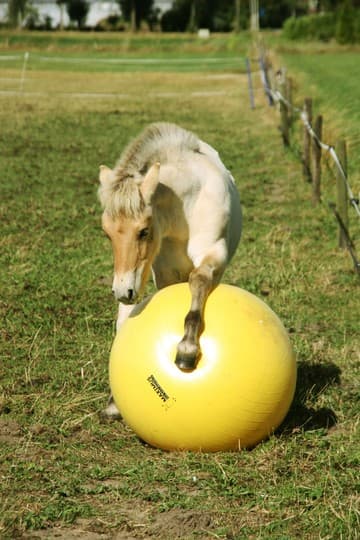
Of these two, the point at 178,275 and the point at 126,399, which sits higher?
the point at 178,275

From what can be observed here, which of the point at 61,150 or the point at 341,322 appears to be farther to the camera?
the point at 61,150

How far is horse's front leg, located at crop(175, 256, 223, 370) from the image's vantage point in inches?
188

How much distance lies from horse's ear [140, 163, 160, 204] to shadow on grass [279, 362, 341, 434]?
5.33 ft

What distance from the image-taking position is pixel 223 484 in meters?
4.64

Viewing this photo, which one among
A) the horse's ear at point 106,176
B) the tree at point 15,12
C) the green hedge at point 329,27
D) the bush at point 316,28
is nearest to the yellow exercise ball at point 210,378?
the horse's ear at point 106,176

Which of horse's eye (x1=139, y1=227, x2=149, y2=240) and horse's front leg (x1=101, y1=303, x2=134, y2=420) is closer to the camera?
horse's eye (x1=139, y1=227, x2=149, y2=240)

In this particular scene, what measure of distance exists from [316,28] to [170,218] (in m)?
67.7

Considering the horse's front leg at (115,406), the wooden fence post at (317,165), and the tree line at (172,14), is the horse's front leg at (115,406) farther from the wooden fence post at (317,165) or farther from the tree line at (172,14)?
the tree line at (172,14)

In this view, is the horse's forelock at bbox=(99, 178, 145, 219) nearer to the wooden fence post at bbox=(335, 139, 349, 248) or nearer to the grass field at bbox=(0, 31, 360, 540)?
the grass field at bbox=(0, 31, 360, 540)

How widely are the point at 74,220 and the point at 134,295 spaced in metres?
6.99

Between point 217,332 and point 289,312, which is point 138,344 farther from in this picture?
point 289,312

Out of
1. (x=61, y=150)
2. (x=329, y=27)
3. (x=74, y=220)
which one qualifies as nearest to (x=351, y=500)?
(x=74, y=220)

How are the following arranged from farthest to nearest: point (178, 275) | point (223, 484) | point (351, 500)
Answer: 1. point (178, 275)
2. point (223, 484)
3. point (351, 500)

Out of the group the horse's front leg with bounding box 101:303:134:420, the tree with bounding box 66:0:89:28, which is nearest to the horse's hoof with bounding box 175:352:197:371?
the horse's front leg with bounding box 101:303:134:420
